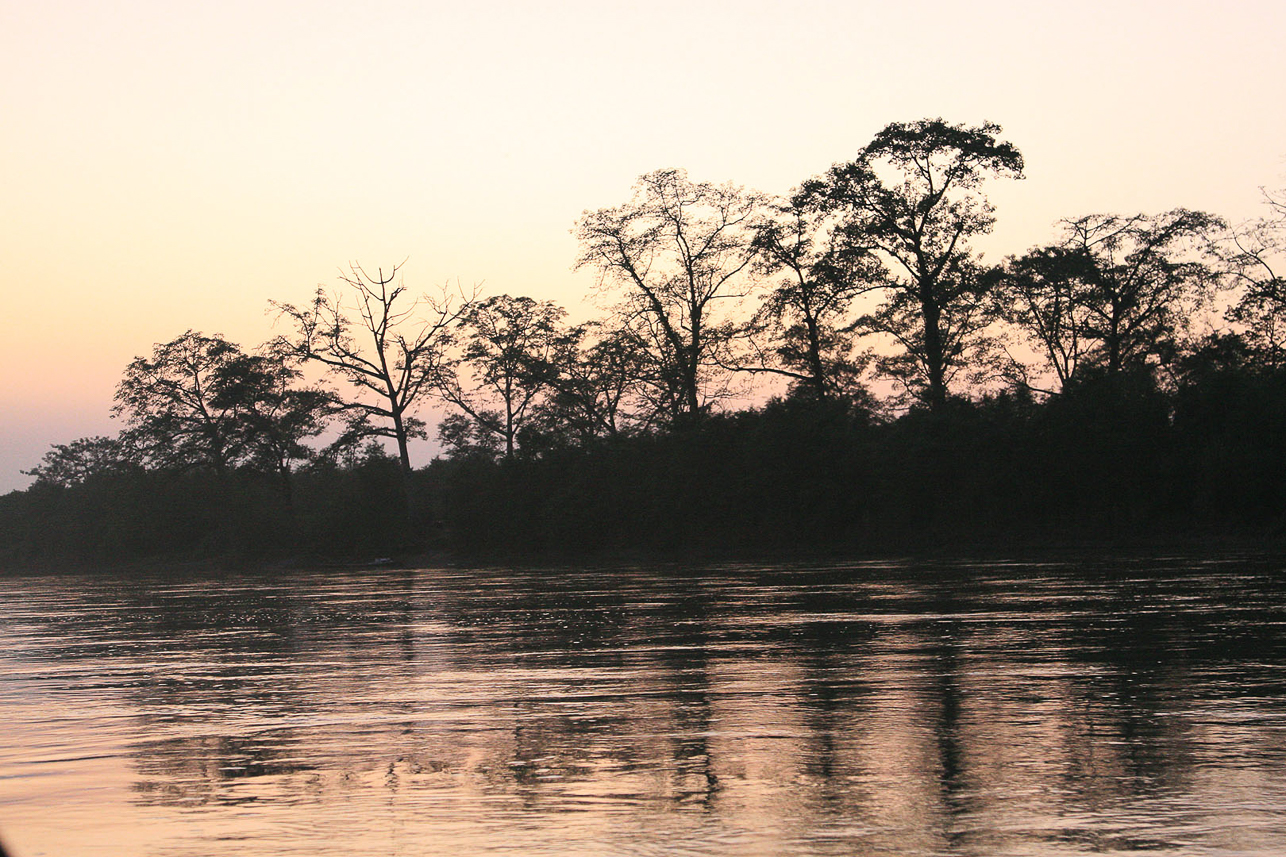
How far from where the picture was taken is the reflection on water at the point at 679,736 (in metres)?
6.22

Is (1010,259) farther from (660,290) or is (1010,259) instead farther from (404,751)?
(404,751)

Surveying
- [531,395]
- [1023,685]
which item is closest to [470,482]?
[531,395]

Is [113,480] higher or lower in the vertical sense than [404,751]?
higher

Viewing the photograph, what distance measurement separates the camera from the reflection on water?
6.22 metres

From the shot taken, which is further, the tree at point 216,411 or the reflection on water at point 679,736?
the tree at point 216,411

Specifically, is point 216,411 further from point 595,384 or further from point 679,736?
point 679,736

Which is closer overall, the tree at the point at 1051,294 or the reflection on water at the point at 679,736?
the reflection on water at the point at 679,736

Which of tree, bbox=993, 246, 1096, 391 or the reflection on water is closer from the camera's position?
the reflection on water

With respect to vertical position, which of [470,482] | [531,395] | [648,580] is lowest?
[648,580]

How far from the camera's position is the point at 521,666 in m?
14.0

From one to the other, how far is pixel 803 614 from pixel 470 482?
45778 millimetres

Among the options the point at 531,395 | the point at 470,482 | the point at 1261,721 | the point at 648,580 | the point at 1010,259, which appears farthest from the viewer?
the point at 531,395

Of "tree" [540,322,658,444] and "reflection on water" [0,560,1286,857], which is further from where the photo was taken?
"tree" [540,322,658,444]

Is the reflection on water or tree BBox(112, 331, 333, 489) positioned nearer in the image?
the reflection on water
